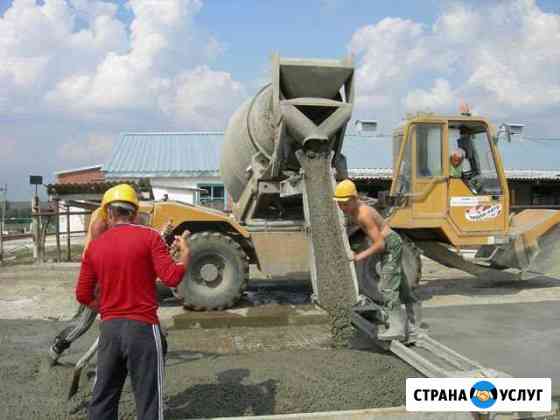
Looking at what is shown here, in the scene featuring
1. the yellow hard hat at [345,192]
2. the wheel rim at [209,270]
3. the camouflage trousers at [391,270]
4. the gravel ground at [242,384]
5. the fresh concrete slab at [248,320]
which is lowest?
the fresh concrete slab at [248,320]

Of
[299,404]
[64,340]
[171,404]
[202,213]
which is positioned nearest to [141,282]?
[171,404]

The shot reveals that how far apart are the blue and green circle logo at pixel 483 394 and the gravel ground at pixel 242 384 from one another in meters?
0.66

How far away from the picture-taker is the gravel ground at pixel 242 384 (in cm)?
407

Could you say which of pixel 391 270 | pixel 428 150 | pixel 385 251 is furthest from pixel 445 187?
pixel 391 270

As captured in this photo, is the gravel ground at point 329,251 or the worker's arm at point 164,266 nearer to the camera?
the worker's arm at point 164,266

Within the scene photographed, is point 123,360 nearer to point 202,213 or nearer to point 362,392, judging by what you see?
point 362,392

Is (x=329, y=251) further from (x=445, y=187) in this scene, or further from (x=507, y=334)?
(x=445, y=187)

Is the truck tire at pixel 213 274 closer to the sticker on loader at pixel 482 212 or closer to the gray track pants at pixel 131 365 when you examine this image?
the sticker on loader at pixel 482 212

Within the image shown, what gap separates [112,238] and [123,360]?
710 mm

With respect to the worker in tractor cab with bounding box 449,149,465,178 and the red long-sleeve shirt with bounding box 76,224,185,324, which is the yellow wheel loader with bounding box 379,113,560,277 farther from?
the red long-sleeve shirt with bounding box 76,224,185,324

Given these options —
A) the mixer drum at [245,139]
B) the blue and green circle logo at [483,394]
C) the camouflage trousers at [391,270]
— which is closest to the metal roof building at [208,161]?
the mixer drum at [245,139]

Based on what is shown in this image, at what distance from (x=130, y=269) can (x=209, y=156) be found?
71.4 ft

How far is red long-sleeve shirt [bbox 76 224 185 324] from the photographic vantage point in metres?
3.14

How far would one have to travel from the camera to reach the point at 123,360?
3.19 meters
